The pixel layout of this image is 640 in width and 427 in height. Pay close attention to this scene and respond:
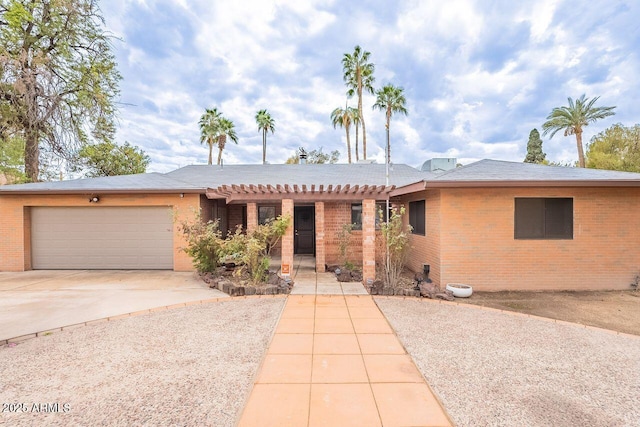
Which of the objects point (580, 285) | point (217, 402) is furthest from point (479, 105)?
point (217, 402)

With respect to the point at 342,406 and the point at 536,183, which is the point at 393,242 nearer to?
the point at 536,183

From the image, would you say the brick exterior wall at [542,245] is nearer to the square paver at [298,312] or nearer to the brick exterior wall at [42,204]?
the square paver at [298,312]

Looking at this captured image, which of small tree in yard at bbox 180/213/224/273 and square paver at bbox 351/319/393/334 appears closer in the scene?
square paver at bbox 351/319/393/334

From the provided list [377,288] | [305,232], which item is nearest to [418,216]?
[377,288]

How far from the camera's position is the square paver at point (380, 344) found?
12.6 feet

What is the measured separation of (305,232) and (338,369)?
9.04 metres

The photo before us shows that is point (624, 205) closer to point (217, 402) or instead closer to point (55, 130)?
point (217, 402)

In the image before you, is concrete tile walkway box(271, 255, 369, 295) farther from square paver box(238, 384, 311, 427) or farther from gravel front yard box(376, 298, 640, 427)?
square paver box(238, 384, 311, 427)

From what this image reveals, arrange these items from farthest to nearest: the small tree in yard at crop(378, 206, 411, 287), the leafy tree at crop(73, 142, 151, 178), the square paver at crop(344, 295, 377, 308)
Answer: the leafy tree at crop(73, 142, 151, 178) < the small tree in yard at crop(378, 206, 411, 287) < the square paver at crop(344, 295, 377, 308)

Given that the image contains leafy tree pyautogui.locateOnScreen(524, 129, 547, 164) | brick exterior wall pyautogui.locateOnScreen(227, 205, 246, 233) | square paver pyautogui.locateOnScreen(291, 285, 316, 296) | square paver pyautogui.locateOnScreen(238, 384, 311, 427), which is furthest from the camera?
leafy tree pyautogui.locateOnScreen(524, 129, 547, 164)

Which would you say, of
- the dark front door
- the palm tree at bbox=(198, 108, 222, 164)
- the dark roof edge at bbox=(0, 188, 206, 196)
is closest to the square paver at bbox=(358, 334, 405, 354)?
the dark roof edge at bbox=(0, 188, 206, 196)

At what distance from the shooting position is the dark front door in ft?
40.2

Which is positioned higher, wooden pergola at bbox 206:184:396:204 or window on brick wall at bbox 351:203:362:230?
wooden pergola at bbox 206:184:396:204

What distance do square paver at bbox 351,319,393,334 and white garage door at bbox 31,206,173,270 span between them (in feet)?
24.5
